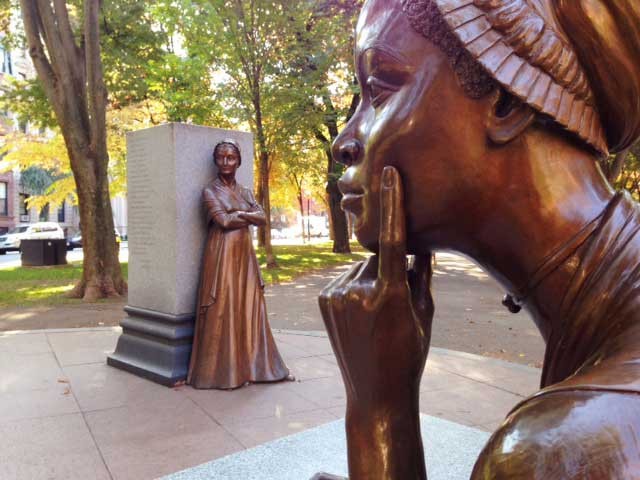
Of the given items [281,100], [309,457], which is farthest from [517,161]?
[281,100]

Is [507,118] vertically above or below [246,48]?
below

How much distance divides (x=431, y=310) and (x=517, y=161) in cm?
43

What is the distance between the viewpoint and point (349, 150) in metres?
1.18

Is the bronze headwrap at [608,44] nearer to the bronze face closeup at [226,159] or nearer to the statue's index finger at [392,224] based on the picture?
the statue's index finger at [392,224]

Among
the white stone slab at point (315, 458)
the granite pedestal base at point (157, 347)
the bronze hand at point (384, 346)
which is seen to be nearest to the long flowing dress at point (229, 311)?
the granite pedestal base at point (157, 347)

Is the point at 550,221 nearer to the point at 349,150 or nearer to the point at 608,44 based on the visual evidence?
the point at 608,44

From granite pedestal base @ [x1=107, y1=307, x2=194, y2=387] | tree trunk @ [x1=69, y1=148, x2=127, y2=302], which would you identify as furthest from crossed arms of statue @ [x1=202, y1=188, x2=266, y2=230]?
tree trunk @ [x1=69, y1=148, x2=127, y2=302]

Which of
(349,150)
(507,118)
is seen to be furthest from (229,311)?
(507,118)

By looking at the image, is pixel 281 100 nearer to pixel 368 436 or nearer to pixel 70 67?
pixel 70 67

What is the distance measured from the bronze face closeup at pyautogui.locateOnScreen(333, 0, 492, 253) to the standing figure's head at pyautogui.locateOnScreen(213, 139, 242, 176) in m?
4.67

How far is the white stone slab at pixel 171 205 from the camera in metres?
5.62

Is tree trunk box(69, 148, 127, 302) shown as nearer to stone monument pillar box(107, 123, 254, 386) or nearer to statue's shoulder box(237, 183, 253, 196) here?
stone monument pillar box(107, 123, 254, 386)

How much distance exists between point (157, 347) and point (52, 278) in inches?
500

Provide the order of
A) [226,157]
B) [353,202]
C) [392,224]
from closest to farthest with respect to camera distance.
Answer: [392,224] < [353,202] < [226,157]
